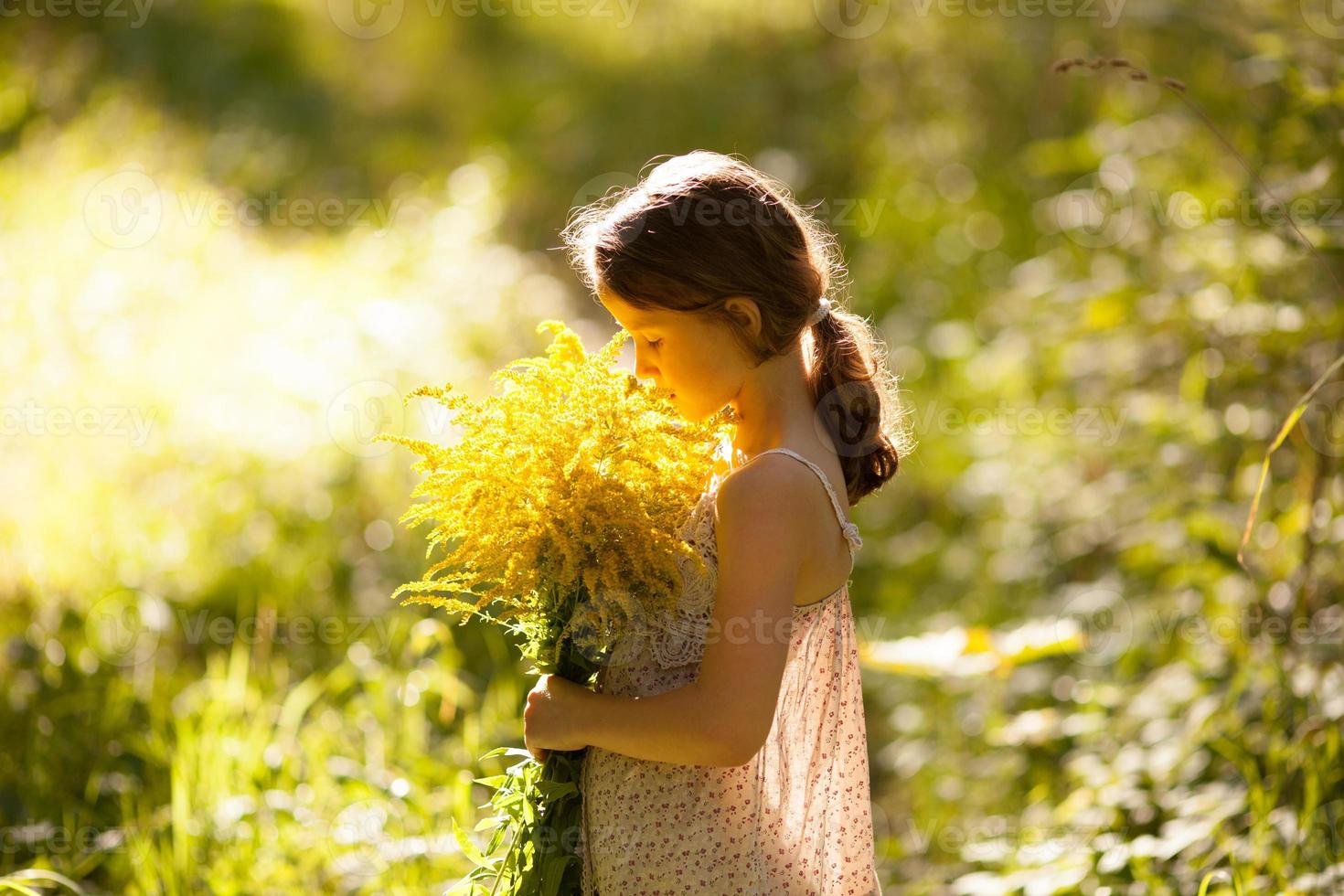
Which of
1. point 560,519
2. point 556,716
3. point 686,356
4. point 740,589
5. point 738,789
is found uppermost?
point 686,356

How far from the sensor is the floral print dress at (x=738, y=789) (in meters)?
1.60

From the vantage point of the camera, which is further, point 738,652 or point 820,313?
point 820,313

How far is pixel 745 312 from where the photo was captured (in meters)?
1.57

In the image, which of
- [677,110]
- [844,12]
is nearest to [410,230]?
[677,110]

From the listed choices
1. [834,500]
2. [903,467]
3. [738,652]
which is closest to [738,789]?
[738,652]

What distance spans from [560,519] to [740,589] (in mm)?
249

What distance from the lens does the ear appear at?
156 cm

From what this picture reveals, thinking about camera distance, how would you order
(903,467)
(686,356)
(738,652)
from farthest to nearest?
1. (903,467)
2. (686,356)
3. (738,652)

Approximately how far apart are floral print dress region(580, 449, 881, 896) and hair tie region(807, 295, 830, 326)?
22 centimetres

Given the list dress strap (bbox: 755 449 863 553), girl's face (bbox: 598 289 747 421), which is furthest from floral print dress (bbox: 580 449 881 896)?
girl's face (bbox: 598 289 747 421)

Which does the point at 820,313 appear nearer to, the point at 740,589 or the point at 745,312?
the point at 745,312

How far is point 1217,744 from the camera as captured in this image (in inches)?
101

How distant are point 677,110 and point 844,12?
1.31 m

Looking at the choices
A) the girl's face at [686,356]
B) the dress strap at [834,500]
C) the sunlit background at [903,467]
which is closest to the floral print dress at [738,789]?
the dress strap at [834,500]
